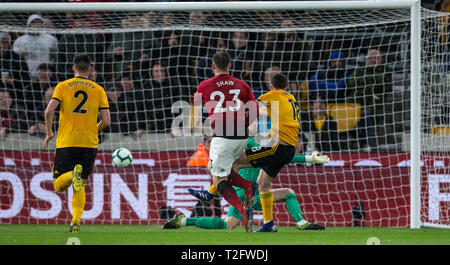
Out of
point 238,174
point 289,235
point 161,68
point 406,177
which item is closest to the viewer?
point 289,235

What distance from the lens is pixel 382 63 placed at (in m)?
11.0

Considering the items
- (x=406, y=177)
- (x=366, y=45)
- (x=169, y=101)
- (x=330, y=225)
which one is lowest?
(x=330, y=225)

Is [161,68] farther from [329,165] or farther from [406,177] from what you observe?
[406,177]

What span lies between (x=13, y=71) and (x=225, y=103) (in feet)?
15.5

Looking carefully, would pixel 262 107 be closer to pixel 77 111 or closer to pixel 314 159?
pixel 314 159

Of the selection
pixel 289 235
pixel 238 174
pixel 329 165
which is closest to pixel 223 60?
pixel 238 174

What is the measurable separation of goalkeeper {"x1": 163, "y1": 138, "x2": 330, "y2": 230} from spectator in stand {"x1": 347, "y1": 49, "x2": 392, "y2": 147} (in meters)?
2.49

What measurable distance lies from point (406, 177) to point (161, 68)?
382 cm

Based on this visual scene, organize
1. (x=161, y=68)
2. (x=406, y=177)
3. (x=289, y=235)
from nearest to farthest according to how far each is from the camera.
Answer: (x=289, y=235) → (x=406, y=177) → (x=161, y=68)

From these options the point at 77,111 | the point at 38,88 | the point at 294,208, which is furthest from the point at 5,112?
the point at 294,208

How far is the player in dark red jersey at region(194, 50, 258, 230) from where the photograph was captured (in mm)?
7543

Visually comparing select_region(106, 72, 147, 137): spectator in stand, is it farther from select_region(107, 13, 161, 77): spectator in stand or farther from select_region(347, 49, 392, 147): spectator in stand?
select_region(347, 49, 392, 147): spectator in stand

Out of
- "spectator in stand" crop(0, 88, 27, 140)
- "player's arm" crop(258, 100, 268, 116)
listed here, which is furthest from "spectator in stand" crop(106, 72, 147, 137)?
"player's arm" crop(258, 100, 268, 116)

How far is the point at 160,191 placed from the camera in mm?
10180
